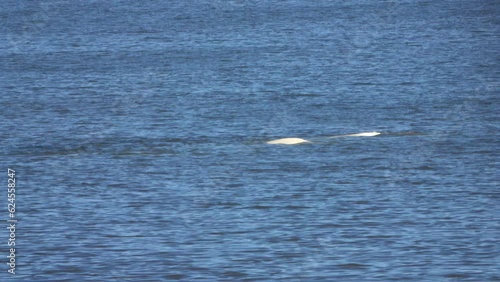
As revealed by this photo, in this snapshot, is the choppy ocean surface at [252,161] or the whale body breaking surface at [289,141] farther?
the whale body breaking surface at [289,141]

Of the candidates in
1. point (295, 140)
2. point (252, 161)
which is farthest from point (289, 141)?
point (252, 161)

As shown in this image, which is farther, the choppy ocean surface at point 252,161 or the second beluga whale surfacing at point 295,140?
the second beluga whale surfacing at point 295,140

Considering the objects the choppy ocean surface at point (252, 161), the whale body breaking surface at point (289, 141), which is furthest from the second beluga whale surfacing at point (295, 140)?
the choppy ocean surface at point (252, 161)

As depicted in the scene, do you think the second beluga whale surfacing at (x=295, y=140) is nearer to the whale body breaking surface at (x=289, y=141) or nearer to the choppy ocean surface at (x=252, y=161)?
the whale body breaking surface at (x=289, y=141)

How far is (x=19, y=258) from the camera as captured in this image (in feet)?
122

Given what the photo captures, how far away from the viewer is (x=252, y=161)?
54.0 m

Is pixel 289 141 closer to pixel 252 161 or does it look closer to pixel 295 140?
pixel 295 140

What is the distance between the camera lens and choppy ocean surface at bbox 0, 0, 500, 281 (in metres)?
36.9

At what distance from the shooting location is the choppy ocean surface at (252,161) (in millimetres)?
36875

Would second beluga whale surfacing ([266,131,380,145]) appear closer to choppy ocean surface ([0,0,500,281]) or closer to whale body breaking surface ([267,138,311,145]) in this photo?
whale body breaking surface ([267,138,311,145])

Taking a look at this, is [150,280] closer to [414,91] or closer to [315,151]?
[315,151]

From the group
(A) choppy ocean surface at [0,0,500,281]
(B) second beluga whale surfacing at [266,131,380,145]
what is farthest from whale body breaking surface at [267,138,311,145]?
(A) choppy ocean surface at [0,0,500,281]

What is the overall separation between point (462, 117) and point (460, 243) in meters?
29.5

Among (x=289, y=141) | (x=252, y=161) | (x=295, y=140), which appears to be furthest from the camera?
(x=295, y=140)
